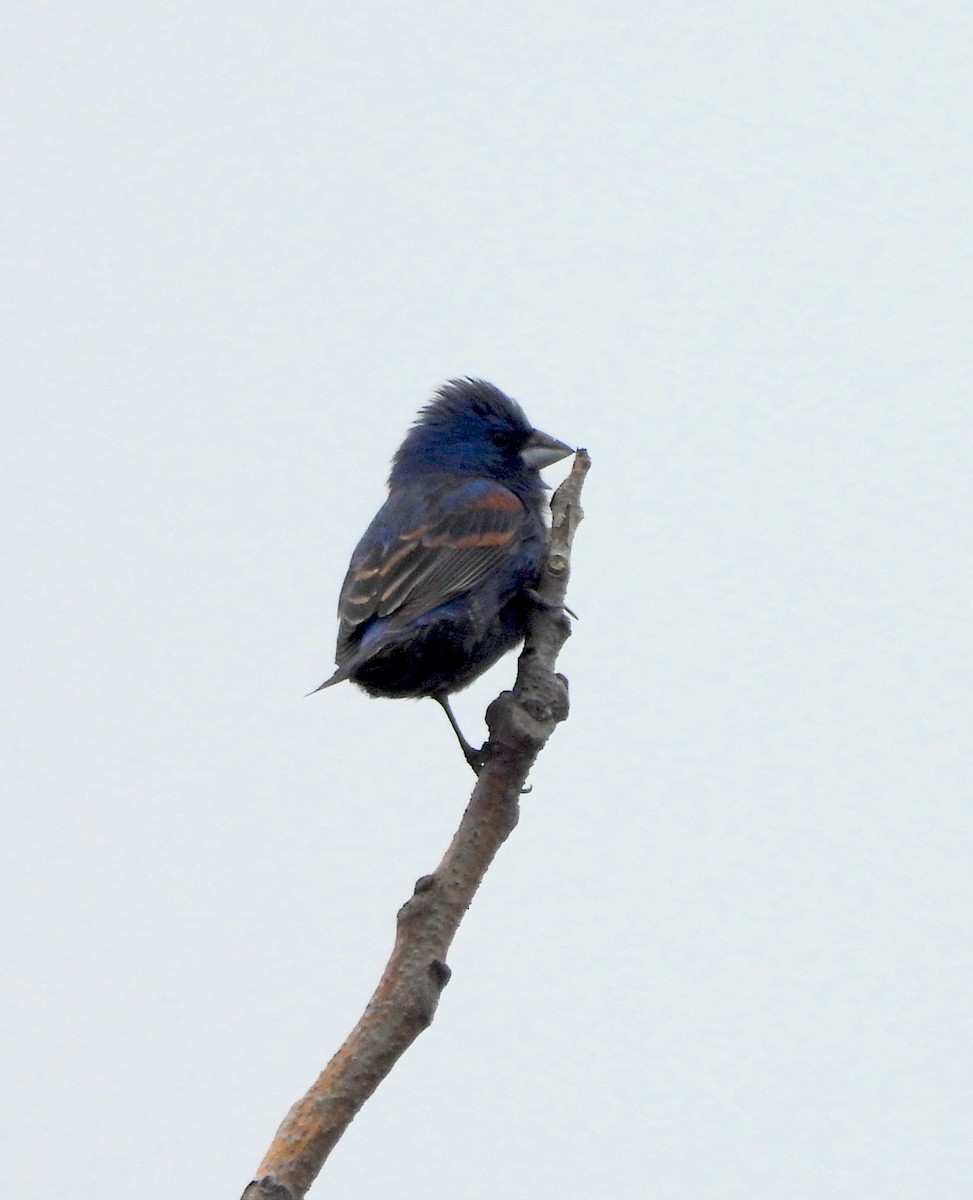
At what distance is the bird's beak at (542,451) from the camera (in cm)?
816

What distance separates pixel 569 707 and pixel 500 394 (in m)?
4.03

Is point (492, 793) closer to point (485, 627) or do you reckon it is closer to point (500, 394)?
point (485, 627)

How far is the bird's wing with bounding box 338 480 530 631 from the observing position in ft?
22.3

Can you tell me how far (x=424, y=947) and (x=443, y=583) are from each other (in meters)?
3.38

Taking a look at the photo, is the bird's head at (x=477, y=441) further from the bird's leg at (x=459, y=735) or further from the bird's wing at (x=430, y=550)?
the bird's leg at (x=459, y=735)

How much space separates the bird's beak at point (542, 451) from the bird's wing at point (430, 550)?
0.45 meters

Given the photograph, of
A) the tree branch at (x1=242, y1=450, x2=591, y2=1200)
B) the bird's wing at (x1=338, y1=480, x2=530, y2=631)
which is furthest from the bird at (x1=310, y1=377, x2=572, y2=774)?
the tree branch at (x1=242, y1=450, x2=591, y2=1200)

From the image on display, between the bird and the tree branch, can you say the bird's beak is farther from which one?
the tree branch

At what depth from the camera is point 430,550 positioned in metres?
7.08

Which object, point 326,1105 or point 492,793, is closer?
point 326,1105

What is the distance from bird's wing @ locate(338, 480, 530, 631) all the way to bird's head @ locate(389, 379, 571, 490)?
41 cm

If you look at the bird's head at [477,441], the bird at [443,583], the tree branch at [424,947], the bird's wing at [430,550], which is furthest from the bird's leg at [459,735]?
the tree branch at [424,947]

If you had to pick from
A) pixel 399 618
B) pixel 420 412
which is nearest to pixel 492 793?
pixel 399 618

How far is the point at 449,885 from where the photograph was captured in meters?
3.74
